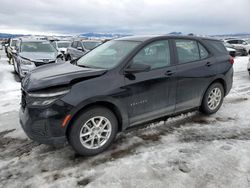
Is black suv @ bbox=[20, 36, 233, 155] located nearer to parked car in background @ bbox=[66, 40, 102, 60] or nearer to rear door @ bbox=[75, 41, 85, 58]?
rear door @ bbox=[75, 41, 85, 58]

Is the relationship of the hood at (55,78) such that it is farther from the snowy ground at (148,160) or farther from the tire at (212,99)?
the tire at (212,99)

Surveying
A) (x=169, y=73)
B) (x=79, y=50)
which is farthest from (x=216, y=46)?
(x=79, y=50)

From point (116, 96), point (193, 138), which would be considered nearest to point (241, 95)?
point (193, 138)

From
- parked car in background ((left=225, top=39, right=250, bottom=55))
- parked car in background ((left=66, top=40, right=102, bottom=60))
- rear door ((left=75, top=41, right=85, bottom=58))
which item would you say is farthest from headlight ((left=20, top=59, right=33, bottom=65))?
parked car in background ((left=225, top=39, right=250, bottom=55))

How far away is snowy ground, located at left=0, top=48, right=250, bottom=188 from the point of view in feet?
8.93

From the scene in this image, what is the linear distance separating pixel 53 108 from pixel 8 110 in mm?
3059

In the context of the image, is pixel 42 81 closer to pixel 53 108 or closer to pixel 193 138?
pixel 53 108

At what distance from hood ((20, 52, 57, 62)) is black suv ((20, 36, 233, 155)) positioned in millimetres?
5746

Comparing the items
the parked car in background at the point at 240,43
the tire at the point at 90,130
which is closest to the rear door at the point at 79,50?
the tire at the point at 90,130

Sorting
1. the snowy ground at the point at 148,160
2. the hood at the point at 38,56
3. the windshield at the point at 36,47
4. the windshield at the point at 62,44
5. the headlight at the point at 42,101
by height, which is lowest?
the snowy ground at the point at 148,160

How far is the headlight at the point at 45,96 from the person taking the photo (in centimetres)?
291

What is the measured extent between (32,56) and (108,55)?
6.73 metres

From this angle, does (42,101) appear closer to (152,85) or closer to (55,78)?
(55,78)

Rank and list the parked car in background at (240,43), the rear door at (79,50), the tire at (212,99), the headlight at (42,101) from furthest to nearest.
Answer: the parked car in background at (240,43), the rear door at (79,50), the tire at (212,99), the headlight at (42,101)
